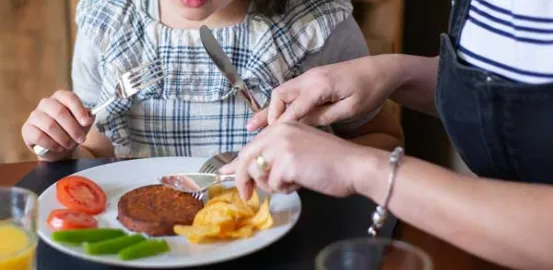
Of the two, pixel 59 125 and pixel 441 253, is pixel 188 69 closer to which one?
pixel 59 125

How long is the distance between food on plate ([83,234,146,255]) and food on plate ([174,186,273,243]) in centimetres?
6

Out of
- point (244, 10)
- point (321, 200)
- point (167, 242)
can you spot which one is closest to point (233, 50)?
point (244, 10)

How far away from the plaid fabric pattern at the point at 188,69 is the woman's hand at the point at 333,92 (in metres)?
0.20

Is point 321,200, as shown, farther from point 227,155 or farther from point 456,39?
point 456,39

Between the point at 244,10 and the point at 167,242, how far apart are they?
1.89 ft

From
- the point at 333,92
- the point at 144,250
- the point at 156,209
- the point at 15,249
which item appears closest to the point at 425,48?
the point at 333,92

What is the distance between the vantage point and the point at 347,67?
3.68 ft

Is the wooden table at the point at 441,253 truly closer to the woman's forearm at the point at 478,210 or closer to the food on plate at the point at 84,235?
the woman's forearm at the point at 478,210

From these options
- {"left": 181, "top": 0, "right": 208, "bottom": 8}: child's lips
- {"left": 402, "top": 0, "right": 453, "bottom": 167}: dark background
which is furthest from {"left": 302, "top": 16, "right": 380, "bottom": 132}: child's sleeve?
{"left": 402, "top": 0, "right": 453, "bottom": 167}: dark background

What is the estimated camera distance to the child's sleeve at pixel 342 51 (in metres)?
1.38

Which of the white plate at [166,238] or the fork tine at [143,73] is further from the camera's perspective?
the fork tine at [143,73]

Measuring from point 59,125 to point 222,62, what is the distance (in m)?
0.27

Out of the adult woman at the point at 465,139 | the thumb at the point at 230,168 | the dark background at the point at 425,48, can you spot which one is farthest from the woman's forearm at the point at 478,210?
the dark background at the point at 425,48

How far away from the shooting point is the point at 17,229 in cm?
82
